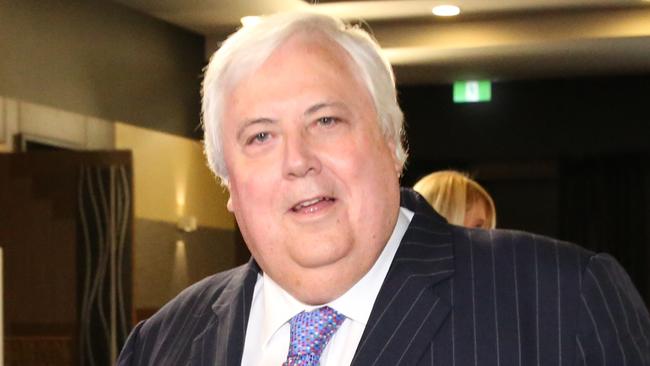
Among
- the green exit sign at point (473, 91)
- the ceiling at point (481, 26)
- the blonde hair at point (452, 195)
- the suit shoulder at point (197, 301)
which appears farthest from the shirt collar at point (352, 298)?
the green exit sign at point (473, 91)

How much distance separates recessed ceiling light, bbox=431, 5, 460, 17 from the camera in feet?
30.8

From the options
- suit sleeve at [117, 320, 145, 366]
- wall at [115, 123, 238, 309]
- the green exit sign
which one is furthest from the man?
the green exit sign

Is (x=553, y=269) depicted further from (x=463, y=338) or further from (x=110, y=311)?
(x=110, y=311)

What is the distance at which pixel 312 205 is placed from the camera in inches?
72.3

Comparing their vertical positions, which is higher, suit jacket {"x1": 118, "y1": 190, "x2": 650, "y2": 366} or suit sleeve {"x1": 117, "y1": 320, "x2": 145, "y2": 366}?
suit jacket {"x1": 118, "y1": 190, "x2": 650, "y2": 366}

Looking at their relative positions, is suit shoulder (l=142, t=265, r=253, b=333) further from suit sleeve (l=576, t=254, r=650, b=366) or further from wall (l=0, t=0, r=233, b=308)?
wall (l=0, t=0, r=233, b=308)

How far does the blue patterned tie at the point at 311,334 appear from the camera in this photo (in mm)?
1892

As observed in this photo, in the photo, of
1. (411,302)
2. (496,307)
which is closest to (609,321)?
(496,307)

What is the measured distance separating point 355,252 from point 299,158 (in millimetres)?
171

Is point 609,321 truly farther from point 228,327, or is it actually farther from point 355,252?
point 228,327

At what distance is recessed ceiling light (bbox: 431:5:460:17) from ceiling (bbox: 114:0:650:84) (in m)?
0.07

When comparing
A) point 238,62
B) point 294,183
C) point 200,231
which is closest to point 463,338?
point 294,183

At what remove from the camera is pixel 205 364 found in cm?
200

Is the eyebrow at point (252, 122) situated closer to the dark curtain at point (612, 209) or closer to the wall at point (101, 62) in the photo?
the wall at point (101, 62)
